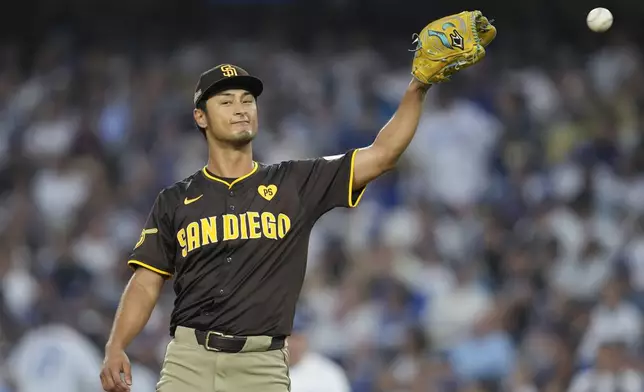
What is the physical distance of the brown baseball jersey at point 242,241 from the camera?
460 centimetres

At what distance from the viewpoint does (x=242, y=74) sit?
15.6ft

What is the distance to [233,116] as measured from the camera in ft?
15.6

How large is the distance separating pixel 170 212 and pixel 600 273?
5.52 m

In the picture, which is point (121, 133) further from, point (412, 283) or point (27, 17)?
point (412, 283)

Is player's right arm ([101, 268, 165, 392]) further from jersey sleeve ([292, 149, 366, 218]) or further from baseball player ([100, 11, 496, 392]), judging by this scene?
jersey sleeve ([292, 149, 366, 218])

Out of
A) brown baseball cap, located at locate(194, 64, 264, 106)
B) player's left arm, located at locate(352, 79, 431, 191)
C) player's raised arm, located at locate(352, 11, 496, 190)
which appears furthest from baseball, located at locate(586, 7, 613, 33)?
brown baseball cap, located at locate(194, 64, 264, 106)

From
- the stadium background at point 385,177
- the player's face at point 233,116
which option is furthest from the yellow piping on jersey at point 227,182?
the stadium background at point 385,177

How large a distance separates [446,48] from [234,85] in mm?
816

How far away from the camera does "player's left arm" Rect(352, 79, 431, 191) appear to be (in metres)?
4.59

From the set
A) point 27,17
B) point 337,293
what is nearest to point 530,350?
point 337,293

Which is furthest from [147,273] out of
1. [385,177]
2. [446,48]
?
[385,177]

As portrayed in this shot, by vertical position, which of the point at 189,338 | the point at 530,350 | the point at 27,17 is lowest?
the point at 530,350

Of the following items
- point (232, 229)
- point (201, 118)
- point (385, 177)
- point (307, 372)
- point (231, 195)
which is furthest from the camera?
point (385, 177)

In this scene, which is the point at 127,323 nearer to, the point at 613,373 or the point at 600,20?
the point at 600,20
